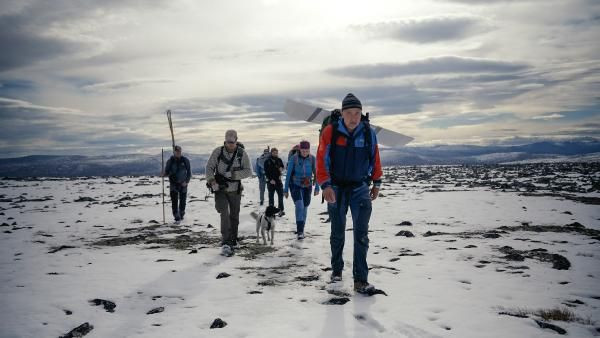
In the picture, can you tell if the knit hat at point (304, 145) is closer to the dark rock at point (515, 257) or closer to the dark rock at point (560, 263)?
the dark rock at point (515, 257)

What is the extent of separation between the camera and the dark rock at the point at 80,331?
165 inches

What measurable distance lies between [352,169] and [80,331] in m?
4.26

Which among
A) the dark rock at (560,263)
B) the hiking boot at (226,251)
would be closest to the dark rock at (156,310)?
the hiking boot at (226,251)

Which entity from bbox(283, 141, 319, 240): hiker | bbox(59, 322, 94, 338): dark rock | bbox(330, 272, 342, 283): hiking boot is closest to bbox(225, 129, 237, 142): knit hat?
bbox(283, 141, 319, 240): hiker

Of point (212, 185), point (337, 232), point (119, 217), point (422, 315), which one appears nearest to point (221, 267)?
point (212, 185)

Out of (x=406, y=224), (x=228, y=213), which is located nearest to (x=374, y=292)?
(x=228, y=213)

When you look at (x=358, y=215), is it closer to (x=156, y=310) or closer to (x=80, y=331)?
(x=156, y=310)

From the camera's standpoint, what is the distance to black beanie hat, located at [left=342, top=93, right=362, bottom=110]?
5434 mm

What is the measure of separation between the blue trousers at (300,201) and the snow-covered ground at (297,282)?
0.53 m

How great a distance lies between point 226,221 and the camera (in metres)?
8.77

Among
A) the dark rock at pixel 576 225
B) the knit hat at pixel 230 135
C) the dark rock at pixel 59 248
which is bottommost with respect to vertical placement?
the dark rock at pixel 59 248

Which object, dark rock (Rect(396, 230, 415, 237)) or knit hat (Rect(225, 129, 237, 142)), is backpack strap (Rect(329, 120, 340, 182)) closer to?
knit hat (Rect(225, 129, 237, 142))

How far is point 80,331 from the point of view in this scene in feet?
14.1

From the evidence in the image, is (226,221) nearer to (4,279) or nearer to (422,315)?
(4,279)
